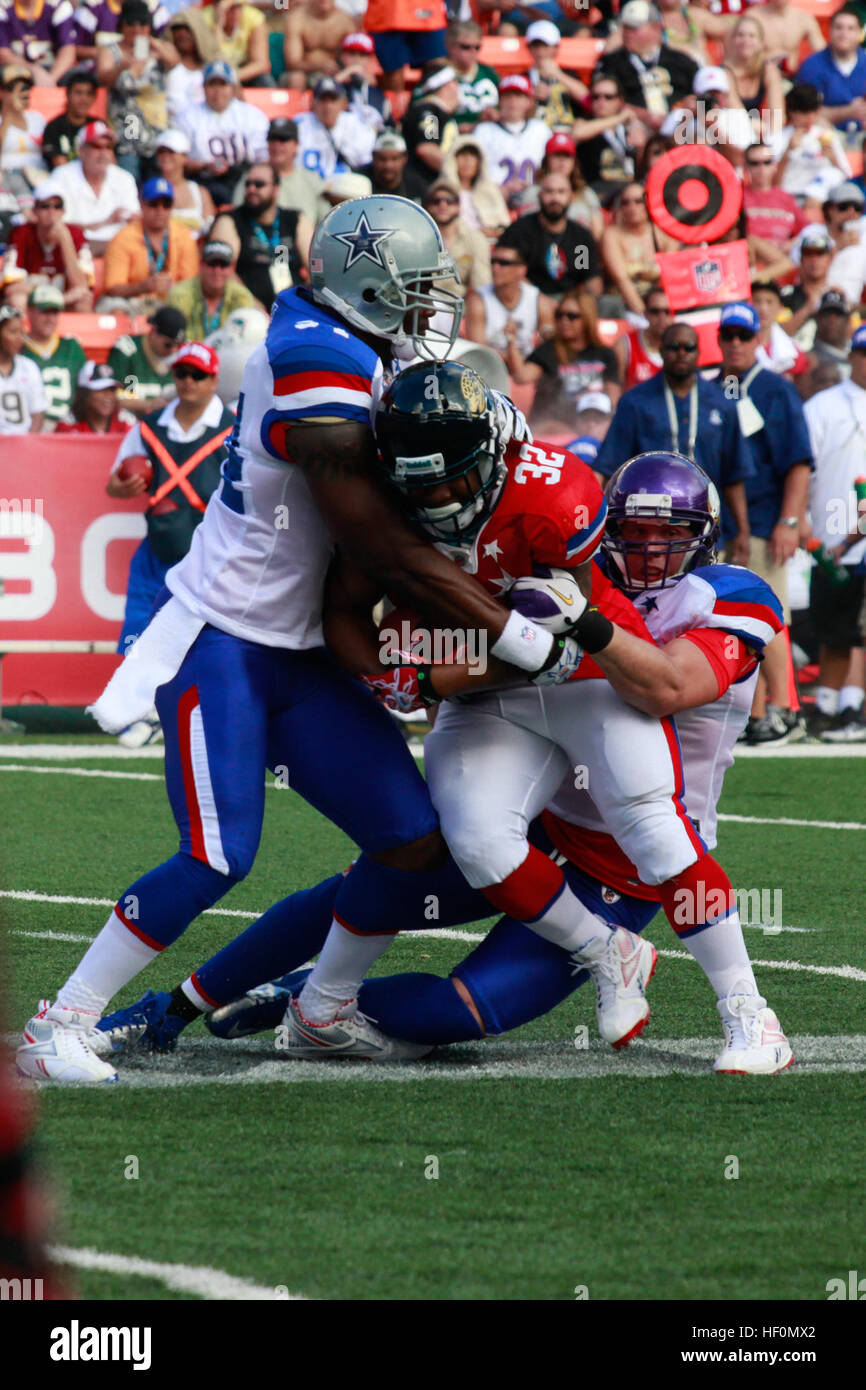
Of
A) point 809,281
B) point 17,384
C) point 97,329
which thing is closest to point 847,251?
point 809,281

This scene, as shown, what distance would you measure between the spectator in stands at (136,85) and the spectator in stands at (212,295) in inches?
84.1

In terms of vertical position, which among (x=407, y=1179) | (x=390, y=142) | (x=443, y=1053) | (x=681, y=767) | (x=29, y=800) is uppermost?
(x=390, y=142)

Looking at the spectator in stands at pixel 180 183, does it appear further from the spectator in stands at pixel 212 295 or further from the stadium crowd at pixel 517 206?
the spectator in stands at pixel 212 295

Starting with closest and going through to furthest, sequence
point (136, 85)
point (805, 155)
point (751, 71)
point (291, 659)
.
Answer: point (291, 659)
point (136, 85)
point (805, 155)
point (751, 71)

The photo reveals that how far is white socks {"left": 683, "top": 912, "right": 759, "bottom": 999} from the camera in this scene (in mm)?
3893

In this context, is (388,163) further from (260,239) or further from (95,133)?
(95,133)

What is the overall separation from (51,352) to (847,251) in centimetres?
557

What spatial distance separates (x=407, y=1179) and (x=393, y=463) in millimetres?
1296

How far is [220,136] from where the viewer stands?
12766 millimetres

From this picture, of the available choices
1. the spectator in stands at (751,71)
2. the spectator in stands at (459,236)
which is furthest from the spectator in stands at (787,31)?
the spectator in stands at (459,236)

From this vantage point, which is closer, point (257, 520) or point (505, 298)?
point (257, 520)
